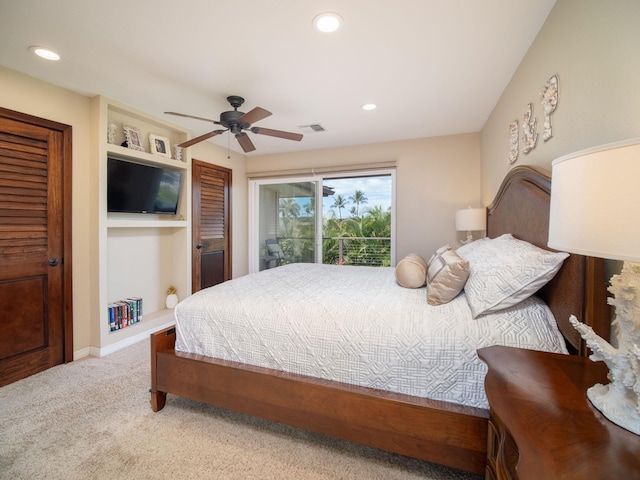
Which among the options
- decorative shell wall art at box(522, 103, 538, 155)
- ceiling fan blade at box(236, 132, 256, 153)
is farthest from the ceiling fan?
A: decorative shell wall art at box(522, 103, 538, 155)

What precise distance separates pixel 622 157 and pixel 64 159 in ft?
11.7

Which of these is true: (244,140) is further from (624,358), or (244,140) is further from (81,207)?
(624,358)

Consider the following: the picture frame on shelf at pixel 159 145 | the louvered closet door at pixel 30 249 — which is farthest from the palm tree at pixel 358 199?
the louvered closet door at pixel 30 249

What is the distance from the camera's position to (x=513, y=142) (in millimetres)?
2342

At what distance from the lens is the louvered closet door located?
2262 millimetres

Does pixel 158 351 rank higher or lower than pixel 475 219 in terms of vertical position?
lower

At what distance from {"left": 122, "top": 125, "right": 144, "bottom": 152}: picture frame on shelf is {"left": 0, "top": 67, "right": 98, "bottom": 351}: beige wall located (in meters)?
0.32

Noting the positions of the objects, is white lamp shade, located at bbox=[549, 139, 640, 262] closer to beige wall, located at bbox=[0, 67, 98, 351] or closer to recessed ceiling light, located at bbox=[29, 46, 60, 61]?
recessed ceiling light, located at bbox=[29, 46, 60, 61]

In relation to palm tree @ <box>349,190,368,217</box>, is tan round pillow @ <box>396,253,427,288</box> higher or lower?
lower

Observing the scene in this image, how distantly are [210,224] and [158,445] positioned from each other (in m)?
3.03

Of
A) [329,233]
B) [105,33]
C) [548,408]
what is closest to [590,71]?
[548,408]

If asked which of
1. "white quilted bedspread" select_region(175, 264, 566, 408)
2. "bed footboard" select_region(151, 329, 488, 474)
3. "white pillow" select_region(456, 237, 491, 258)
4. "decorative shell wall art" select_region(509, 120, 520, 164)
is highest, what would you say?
"decorative shell wall art" select_region(509, 120, 520, 164)

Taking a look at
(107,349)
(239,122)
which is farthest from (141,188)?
(107,349)

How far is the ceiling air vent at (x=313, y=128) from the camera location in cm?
350
